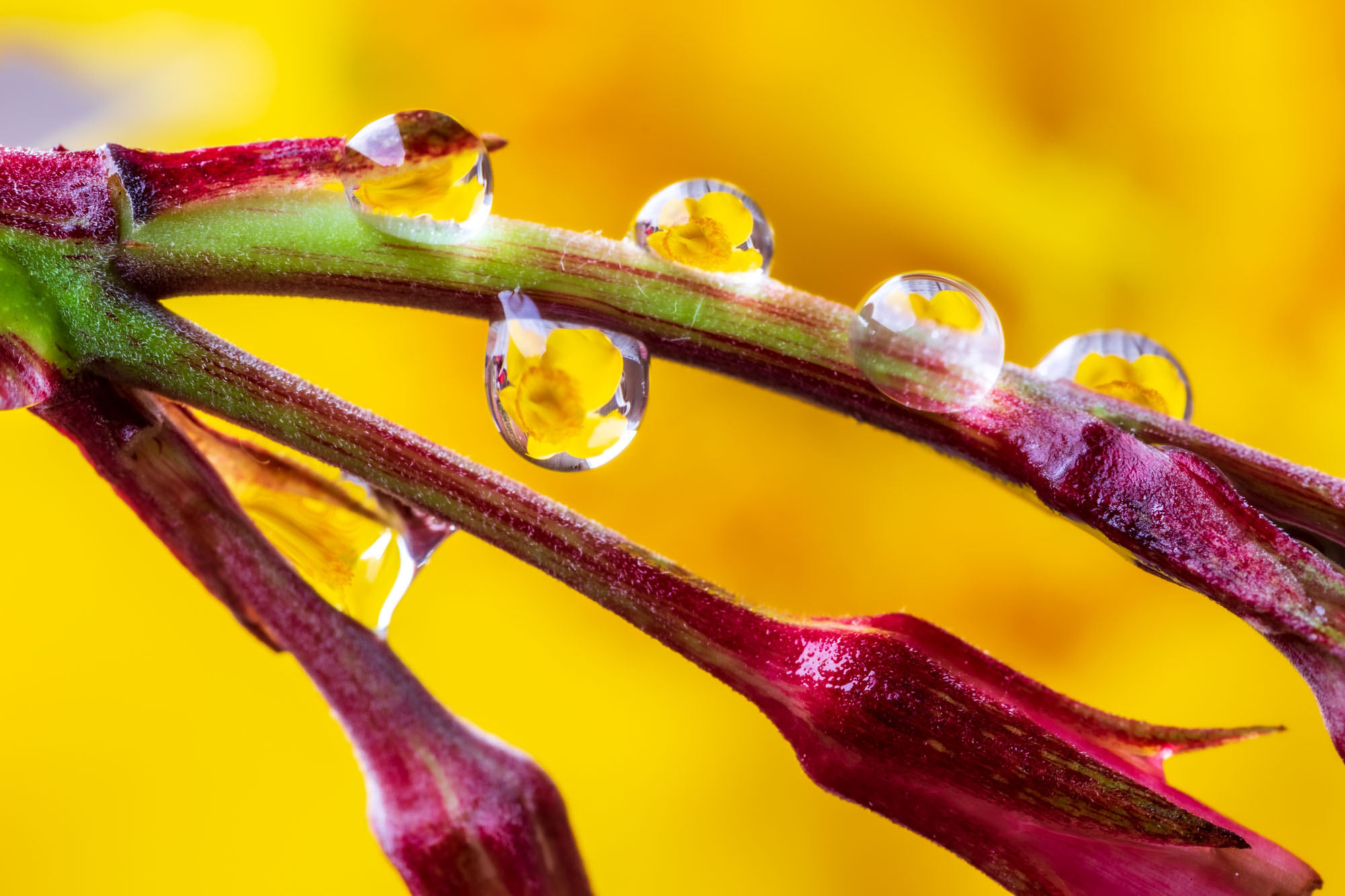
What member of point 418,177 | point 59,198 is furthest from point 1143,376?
point 59,198

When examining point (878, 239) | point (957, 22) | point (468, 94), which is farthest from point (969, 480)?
point (468, 94)

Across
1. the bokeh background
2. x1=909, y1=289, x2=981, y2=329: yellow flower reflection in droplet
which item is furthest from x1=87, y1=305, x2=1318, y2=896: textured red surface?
the bokeh background

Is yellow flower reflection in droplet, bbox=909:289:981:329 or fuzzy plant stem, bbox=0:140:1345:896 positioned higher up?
yellow flower reflection in droplet, bbox=909:289:981:329

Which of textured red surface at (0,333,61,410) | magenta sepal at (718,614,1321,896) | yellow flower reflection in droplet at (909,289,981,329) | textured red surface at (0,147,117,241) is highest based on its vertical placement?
yellow flower reflection in droplet at (909,289,981,329)

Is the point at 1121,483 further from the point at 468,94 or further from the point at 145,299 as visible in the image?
the point at 468,94

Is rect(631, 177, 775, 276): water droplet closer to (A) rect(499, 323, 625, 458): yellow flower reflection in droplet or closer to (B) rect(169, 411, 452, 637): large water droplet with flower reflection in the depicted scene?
(A) rect(499, 323, 625, 458): yellow flower reflection in droplet

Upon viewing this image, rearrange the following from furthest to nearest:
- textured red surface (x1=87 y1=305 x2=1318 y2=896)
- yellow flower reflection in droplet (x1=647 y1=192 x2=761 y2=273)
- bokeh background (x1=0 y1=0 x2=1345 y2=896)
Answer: bokeh background (x1=0 y1=0 x2=1345 y2=896), yellow flower reflection in droplet (x1=647 y1=192 x2=761 y2=273), textured red surface (x1=87 y1=305 x2=1318 y2=896)

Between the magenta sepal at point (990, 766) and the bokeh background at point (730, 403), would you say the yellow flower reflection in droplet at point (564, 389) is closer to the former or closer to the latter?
the magenta sepal at point (990, 766)

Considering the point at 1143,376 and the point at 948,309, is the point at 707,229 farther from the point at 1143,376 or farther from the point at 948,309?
the point at 1143,376
